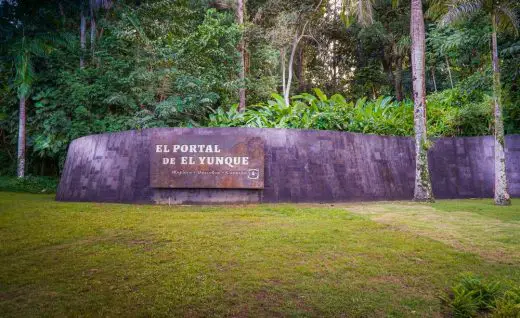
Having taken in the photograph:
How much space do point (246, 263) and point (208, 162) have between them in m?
4.98

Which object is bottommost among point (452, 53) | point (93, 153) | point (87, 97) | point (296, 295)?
point (296, 295)

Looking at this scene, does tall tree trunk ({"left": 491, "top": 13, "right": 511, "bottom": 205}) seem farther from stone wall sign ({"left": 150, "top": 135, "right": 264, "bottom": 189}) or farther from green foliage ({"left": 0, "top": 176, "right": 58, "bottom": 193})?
green foliage ({"left": 0, "top": 176, "right": 58, "bottom": 193})

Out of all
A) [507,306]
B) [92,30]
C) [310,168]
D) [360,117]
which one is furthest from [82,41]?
[507,306]

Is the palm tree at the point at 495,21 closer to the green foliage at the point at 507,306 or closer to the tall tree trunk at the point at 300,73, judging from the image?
the green foliage at the point at 507,306

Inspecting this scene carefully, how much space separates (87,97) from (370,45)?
1434 centimetres

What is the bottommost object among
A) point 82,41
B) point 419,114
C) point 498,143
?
point 498,143

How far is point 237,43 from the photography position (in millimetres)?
15305

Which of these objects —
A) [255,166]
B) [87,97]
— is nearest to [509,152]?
[255,166]

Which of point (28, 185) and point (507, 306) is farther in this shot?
point (28, 185)

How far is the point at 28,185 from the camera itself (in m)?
14.8

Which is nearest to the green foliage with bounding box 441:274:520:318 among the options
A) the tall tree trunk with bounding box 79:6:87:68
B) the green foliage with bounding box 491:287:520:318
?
the green foliage with bounding box 491:287:520:318

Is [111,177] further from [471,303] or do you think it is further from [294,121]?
[471,303]

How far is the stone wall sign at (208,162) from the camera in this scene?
28.3ft

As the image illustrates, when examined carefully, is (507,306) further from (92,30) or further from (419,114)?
(92,30)
